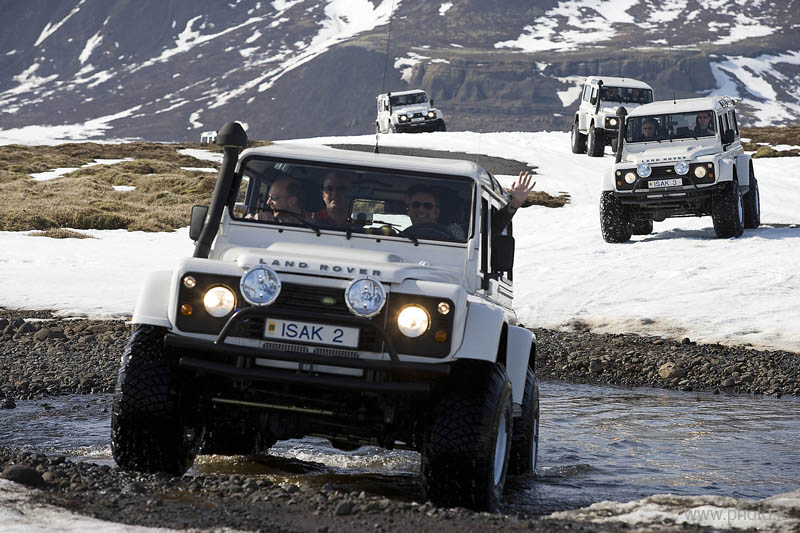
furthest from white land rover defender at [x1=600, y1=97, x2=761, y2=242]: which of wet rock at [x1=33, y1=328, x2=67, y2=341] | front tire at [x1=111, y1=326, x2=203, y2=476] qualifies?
front tire at [x1=111, y1=326, x2=203, y2=476]

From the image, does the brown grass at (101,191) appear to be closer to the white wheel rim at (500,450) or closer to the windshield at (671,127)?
the windshield at (671,127)

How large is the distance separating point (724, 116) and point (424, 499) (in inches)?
585

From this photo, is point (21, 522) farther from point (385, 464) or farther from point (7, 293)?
point (7, 293)

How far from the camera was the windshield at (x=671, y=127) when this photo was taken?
18.4 metres

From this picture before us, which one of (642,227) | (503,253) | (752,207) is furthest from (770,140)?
(503,253)

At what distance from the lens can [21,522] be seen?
4680mm

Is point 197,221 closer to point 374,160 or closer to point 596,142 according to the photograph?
point 374,160

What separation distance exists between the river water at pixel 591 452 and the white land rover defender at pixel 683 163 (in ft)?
26.9

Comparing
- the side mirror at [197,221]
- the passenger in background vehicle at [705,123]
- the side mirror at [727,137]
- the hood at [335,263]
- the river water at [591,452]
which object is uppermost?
the passenger in background vehicle at [705,123]

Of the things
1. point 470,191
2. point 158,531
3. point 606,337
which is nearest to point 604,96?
point 606,337

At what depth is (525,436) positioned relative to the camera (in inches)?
281

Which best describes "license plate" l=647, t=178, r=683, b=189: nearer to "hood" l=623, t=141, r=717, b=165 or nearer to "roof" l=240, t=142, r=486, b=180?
"hood" l=623, t=141, r=717, b=165

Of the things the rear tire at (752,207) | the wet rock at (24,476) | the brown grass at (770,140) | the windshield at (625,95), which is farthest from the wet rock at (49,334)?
the brown grass at (770,140)

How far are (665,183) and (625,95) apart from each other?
17408mm
